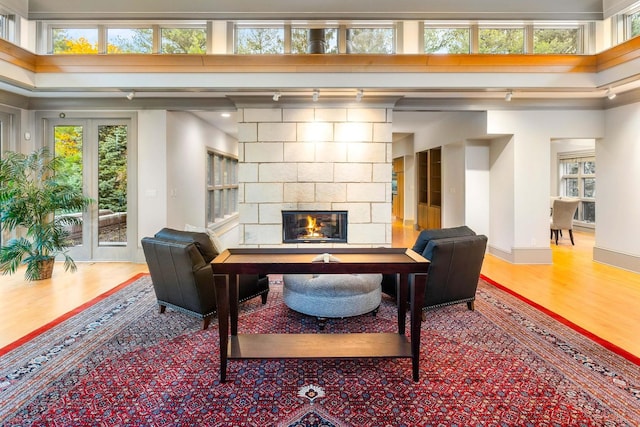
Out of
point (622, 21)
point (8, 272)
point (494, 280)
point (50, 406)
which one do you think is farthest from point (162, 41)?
point (622, 21)

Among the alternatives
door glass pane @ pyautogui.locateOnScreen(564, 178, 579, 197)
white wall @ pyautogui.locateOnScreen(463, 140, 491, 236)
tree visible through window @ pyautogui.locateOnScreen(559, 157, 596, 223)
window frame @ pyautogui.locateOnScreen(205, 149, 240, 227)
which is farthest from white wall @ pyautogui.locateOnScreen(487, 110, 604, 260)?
window frame @ pyautogui.locateOnScreen(205, 149, 240, 227)

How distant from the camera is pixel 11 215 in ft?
14.0

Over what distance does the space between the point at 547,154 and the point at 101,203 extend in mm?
7386

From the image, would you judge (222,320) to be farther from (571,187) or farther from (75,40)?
(571,187)

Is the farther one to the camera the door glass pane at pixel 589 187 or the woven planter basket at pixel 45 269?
the door glass pane at pixel 589 187

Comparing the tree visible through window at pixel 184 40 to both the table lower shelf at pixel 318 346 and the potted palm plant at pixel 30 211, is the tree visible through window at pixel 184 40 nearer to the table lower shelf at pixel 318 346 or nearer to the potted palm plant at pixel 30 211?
the potted palm plant at pixel 30 211

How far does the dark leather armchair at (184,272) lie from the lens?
2916mm

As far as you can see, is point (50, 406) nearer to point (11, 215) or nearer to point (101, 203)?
point (11, 215)

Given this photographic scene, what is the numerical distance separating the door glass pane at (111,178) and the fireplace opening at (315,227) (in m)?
2.79

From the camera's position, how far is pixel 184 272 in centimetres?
293

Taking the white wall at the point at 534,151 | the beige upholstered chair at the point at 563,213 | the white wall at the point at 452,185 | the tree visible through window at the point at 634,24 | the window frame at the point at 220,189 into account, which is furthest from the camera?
the window frame at the point at 220,189

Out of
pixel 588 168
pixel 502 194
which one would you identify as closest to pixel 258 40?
pixel 502 194

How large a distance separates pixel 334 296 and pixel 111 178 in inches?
182

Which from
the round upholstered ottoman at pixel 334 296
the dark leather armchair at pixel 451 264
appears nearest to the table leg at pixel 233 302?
the round upholstered ottoman at pixel 334 296
